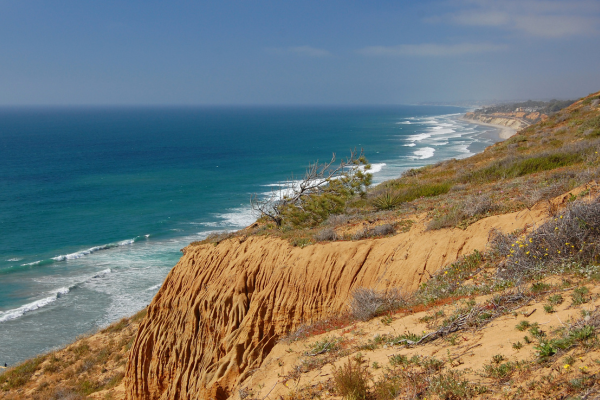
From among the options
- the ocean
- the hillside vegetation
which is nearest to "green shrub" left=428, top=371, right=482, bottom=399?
the hillside vegetation

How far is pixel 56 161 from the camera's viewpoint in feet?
222

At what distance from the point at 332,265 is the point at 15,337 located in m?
19.3

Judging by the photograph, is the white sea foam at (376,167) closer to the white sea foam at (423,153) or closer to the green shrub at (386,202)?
the white sea foam at (423,153)

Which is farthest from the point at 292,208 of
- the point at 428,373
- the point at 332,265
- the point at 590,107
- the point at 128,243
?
the point at 590,107

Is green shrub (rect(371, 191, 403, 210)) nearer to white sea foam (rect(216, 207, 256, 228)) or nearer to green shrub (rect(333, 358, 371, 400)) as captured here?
green shrub (rect(333, 358, 371, 400))

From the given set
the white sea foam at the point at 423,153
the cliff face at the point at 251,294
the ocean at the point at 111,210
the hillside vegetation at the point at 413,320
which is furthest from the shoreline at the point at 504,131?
the cliff face at the point at 251,294

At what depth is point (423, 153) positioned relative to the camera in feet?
224

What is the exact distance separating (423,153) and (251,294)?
61132mm

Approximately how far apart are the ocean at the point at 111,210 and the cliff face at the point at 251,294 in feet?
35.8

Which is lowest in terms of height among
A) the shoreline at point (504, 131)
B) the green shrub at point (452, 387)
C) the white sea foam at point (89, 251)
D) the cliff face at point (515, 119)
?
the white sea foam at point (89, 251)

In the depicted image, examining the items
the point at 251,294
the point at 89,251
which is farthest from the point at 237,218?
the point at 251,294

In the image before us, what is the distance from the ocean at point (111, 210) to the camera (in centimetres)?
2441

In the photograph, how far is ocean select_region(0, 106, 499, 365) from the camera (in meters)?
24.4

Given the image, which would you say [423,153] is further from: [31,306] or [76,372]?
[76,372]
